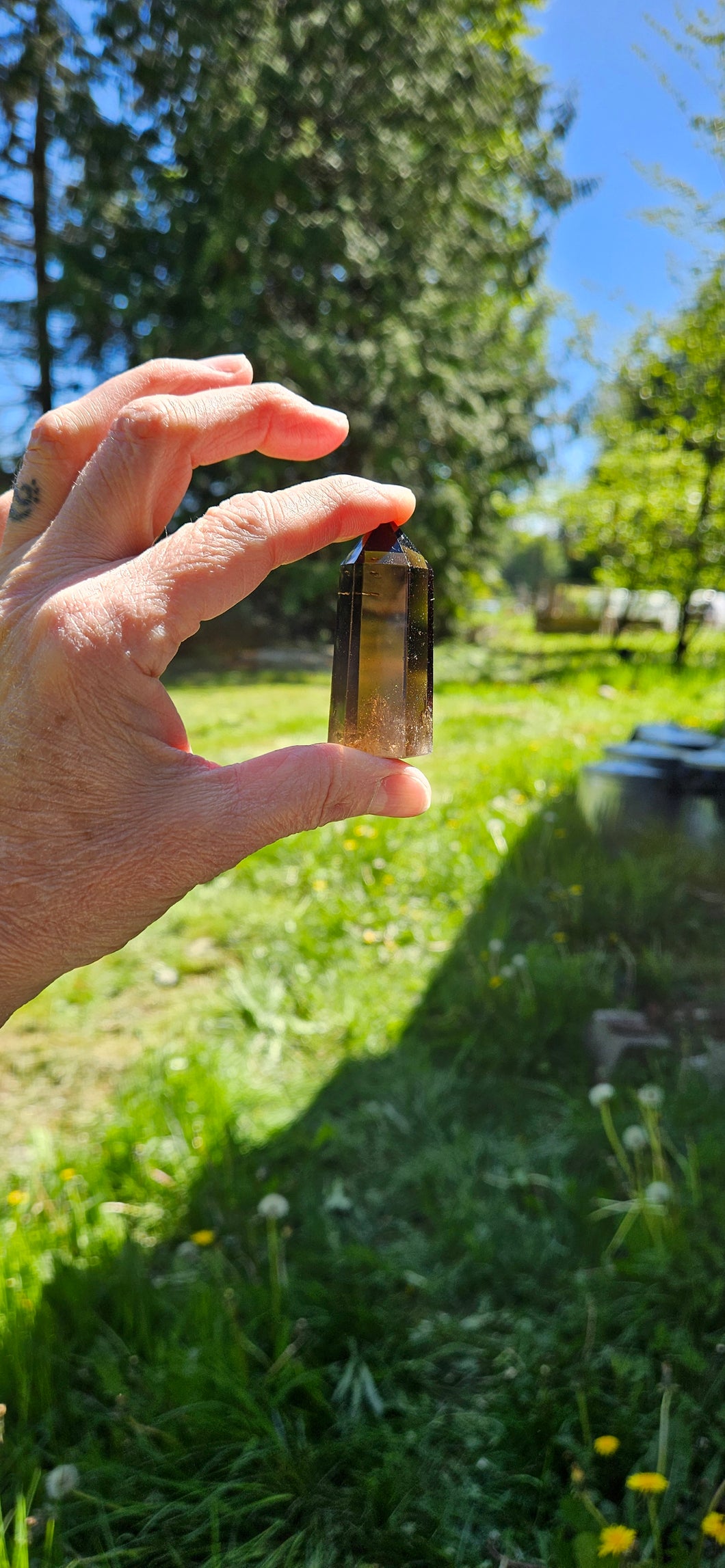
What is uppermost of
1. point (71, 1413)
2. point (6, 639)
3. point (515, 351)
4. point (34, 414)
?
point (515, 351)

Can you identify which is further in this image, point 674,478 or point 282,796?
point 674,478

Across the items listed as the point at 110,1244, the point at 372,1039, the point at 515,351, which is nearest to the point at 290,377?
the point at 515,351

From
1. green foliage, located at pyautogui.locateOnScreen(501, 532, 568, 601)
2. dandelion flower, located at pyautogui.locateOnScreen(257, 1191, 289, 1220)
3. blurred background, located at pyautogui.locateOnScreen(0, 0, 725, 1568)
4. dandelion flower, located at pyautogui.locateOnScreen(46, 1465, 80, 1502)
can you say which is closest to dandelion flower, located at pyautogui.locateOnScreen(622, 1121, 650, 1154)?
blurred background, located at pyautogui.locateOnScreen(0, 0, 725, 1568)

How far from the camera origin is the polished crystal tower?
1.06 m

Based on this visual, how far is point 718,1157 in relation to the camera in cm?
223

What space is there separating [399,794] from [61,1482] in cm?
141

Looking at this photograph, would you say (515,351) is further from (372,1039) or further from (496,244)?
(372,1039)

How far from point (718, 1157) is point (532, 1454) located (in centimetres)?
83

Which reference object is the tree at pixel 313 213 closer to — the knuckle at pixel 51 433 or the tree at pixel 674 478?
the tree at pixel 674 478

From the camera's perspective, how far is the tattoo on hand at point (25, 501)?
1.17m

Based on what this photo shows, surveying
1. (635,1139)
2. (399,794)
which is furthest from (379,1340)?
(399,794)

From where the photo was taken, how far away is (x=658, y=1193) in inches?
82.0

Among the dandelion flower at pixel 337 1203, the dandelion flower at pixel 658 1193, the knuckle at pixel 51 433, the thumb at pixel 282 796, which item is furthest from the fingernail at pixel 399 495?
the dandelion flower at pixel 337 1203

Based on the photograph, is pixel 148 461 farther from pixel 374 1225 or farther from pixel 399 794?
pixel 374 1225
